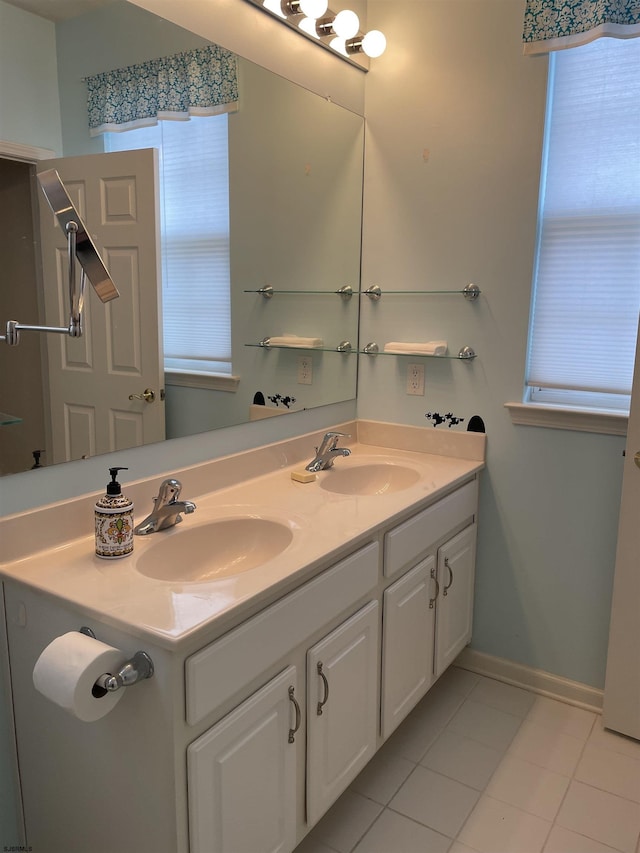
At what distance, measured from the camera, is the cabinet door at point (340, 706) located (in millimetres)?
1506

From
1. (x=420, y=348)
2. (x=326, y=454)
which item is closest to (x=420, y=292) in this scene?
(x=420, y=348)

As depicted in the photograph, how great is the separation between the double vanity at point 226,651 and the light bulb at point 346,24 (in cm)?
142

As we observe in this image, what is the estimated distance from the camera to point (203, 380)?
1857 millimetres

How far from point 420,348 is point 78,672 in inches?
63.7

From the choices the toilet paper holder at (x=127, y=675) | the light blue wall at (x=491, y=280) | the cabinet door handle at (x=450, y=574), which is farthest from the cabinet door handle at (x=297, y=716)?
the light blue wall at (x=491, y=280)

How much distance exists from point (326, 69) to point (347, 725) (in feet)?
6.77

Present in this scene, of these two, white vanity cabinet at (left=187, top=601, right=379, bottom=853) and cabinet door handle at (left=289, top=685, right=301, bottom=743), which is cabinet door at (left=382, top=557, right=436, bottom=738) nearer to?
white vanity cabinet at (left=187, top=601, right=379, bottom=853)

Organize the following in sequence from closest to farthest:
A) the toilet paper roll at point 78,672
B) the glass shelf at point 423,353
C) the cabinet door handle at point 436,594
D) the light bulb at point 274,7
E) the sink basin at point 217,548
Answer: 1. the toilet paper roll at point 78,672
2. the sink basin at point 217,548
3. the light bulb at point 274,7
4. the cabinet door handle at point 436,594
5. the glass shelf at point 423,353

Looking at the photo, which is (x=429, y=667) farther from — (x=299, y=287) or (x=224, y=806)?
(x=299, y=287)

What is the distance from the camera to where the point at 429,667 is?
2098mm

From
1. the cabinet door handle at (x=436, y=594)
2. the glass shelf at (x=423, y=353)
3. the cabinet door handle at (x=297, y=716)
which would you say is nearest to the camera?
the cabinet door handle at (x=297, y=716)

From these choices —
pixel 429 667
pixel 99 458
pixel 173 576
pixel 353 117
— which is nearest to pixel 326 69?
pixel 353 117

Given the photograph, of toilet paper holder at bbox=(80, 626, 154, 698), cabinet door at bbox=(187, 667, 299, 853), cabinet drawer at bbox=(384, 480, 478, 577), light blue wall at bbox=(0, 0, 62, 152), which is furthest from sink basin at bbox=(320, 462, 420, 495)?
light blue wall at bbox=(0, 0, 62, 152)

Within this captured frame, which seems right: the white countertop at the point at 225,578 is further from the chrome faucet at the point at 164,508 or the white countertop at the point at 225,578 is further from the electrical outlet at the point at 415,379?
the electrical outlet at the point at 415,379
